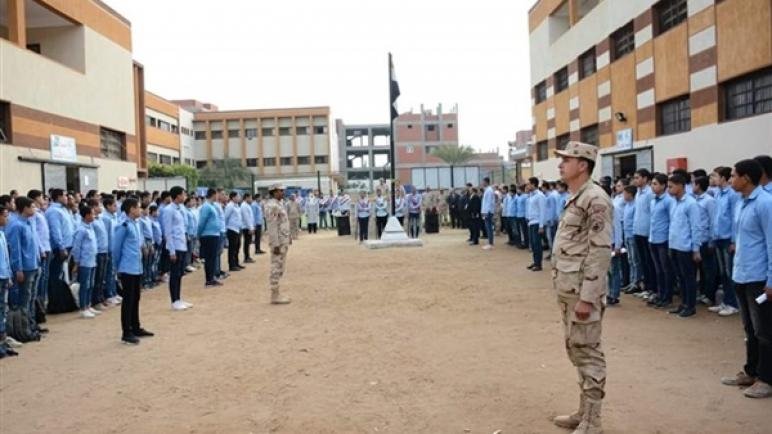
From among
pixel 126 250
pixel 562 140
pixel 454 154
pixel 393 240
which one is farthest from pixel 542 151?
pixel 454 154

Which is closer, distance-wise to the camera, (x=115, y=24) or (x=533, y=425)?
(x=533, y=425)

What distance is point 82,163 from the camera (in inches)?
885

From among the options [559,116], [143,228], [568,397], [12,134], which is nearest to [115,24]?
[12,134]

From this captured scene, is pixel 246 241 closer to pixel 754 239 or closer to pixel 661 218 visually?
pixel 661 218

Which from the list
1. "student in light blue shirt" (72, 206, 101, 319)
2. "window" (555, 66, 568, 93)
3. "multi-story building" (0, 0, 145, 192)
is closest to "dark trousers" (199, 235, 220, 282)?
"student in light blue shirt" (72, 206, 101, 319)

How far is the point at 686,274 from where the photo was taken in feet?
26.8

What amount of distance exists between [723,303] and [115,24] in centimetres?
2546

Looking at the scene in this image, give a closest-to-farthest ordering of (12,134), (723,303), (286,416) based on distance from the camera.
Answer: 1. (286,416)
2. (723,303)
3. (12,134)

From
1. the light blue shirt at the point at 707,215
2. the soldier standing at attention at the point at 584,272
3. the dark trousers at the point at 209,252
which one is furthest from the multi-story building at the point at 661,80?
the dark trousers at the point at 209,252

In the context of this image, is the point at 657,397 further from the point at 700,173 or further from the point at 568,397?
the point at 700,173

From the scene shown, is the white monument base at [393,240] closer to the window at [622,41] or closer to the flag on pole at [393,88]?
the flag on pole at [393,88]

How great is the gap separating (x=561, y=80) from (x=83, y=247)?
896 inches

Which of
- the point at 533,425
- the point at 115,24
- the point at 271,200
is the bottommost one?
the point at 533,425

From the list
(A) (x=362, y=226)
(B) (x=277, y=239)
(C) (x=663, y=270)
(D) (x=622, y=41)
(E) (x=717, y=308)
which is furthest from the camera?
(A) (x=362, y=226)
